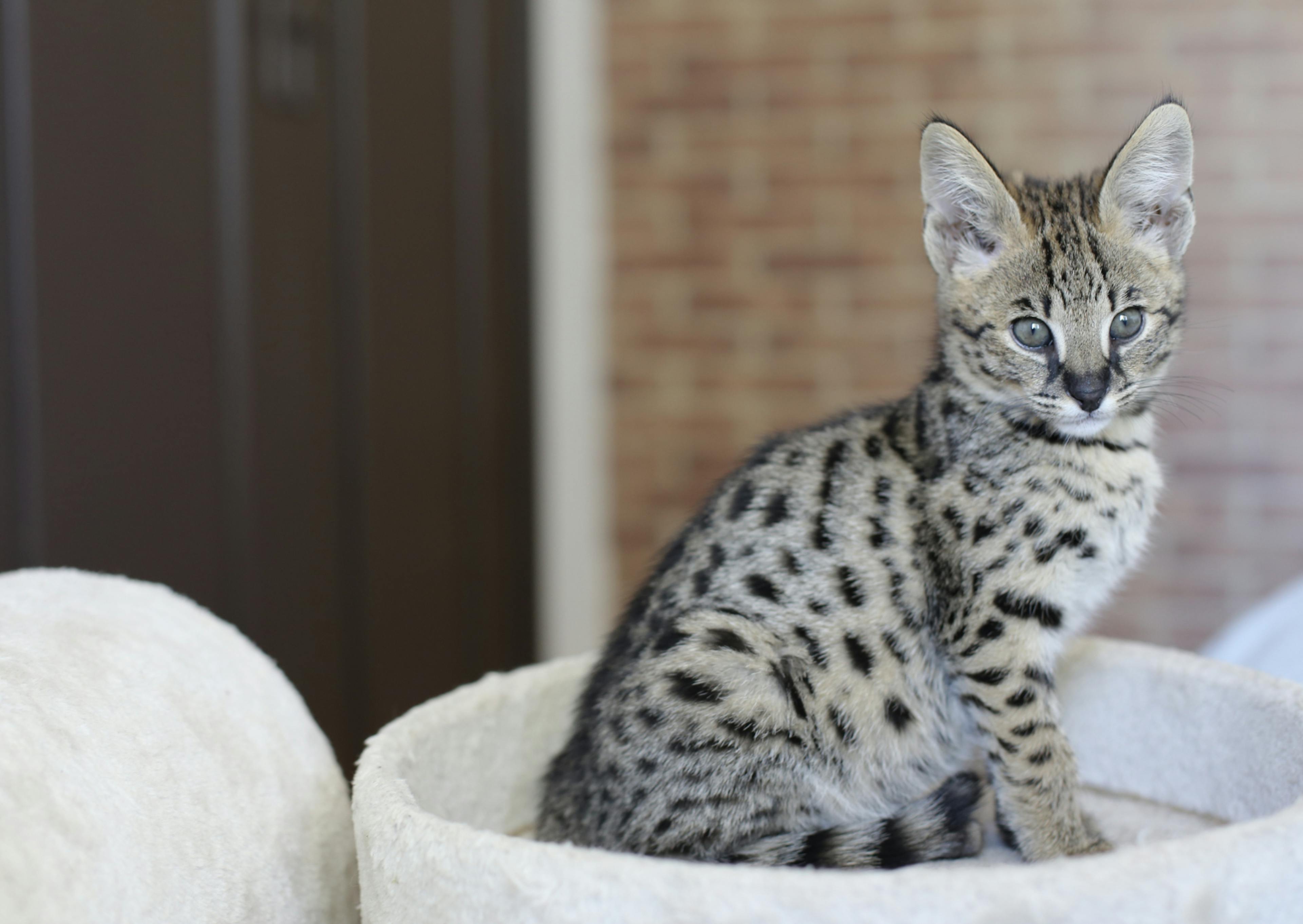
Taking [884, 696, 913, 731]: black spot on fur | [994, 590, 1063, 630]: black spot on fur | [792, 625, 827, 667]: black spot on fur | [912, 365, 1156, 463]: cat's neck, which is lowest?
[884, 696, 913, 731]: black spot on fur

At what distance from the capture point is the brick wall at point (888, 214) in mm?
3100

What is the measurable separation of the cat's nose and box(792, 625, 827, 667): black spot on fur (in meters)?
0.33

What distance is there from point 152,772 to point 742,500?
2.08 ft

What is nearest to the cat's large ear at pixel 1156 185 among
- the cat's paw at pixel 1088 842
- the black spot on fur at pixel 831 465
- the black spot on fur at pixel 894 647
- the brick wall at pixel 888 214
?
the black spot on fur at pixel 831 465

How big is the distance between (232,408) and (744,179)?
1.83 m

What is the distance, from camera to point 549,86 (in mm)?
3285

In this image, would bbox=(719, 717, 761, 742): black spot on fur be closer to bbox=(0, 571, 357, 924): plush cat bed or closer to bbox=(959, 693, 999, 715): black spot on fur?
bbox=(959, 693, 999, 715): black spot on fur

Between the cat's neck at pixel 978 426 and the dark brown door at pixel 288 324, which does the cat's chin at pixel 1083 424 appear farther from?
the dark brown door at pixel 288 324

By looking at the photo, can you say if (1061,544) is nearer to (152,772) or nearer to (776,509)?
(776,509)

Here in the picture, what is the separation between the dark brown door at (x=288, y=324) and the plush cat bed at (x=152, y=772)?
2.22ft

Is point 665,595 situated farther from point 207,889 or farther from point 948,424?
point 207,889

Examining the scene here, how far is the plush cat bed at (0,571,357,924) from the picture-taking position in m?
0.67

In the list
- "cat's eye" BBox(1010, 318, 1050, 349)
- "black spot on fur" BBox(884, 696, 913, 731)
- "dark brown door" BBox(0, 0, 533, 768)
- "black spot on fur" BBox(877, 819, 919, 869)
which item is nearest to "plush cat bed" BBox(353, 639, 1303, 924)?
"black spot on fur" BBox(877, 819, 919, 869)

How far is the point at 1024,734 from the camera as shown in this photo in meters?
1.10
